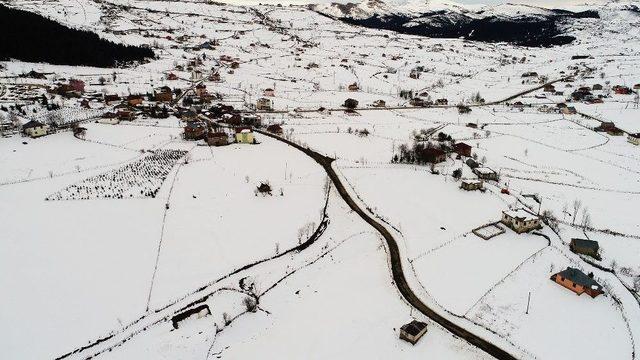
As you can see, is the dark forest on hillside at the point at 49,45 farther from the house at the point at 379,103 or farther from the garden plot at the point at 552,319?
the garden plot at the point at 552,319

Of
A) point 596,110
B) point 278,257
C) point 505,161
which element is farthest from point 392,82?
point 278,257

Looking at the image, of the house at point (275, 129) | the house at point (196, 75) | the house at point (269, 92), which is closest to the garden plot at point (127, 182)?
the house at point (275, 129)

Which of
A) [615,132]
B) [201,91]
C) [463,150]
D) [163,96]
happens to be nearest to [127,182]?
[463,150]

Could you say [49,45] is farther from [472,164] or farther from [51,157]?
[472,164]

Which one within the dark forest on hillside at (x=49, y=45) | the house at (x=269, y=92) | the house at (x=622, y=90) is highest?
the dark forest on hillside at (x=49, y=45)

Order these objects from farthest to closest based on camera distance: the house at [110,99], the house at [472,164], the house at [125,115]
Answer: the house at [110,99] < the house at [125,115] < the house at [472,164]

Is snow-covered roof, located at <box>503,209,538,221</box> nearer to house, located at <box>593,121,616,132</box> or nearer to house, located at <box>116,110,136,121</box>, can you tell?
house, located at <box>593,121,616,132</box>
